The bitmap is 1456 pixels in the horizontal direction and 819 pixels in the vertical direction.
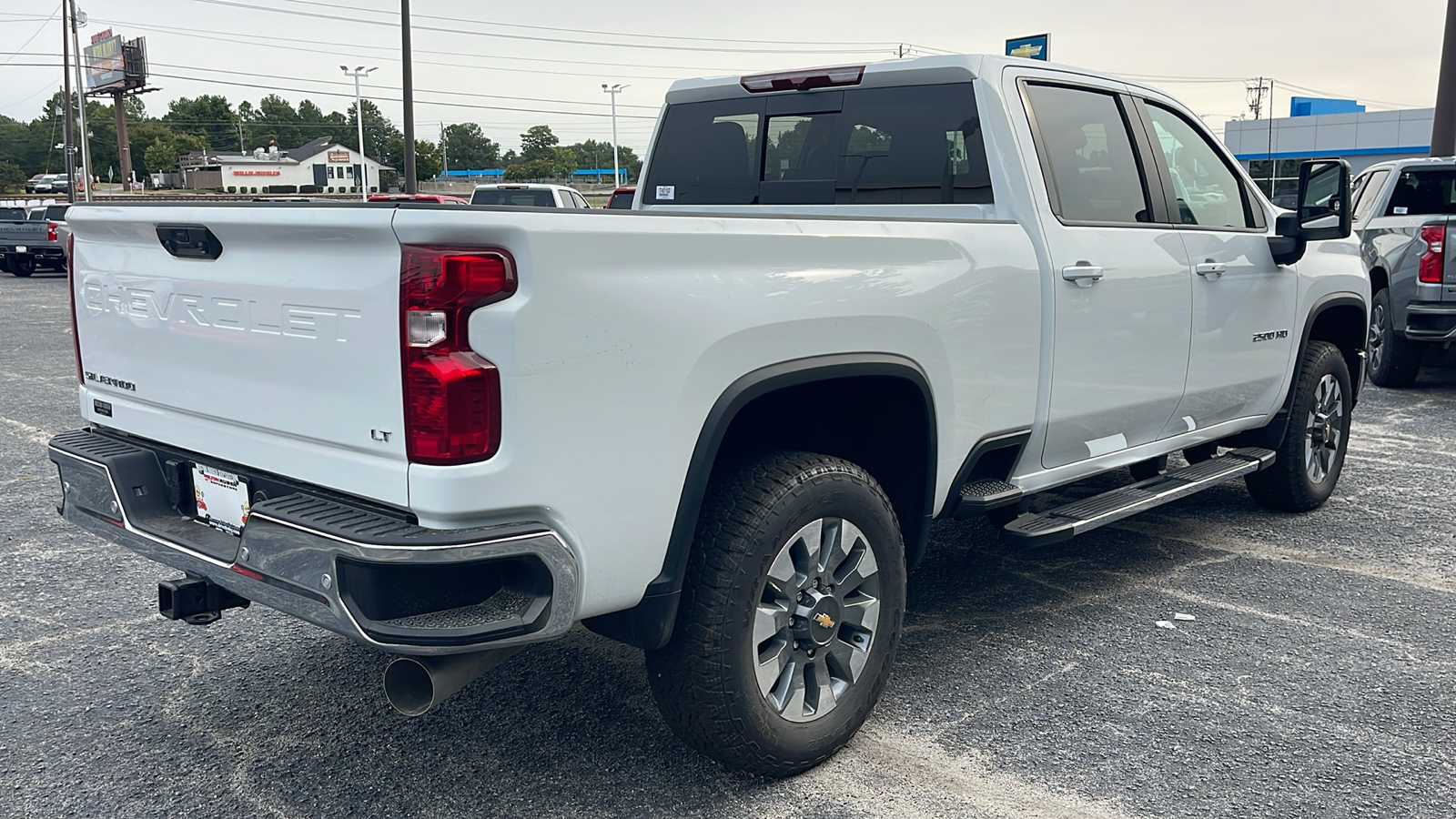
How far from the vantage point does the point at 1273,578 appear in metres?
5.05

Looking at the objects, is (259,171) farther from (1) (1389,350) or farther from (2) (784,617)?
(2) (784,617)

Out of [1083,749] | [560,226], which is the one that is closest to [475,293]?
[560,226]

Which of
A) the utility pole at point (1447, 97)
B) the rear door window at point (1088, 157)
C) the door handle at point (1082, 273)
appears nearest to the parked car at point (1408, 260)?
the utility pole at point (1447, 97)

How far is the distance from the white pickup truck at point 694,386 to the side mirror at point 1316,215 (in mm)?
570

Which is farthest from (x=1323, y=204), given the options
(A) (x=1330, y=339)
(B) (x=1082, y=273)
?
(B) (x=1082, y=273)

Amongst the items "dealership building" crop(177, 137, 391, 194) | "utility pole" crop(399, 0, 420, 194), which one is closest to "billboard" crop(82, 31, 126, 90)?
"dealership building" crop(177, 137, 391, 194)

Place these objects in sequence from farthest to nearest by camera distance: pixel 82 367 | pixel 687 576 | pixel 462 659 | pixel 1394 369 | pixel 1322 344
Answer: pixel 1394 369 < pixel 1322 344 < pixel 82 367 < pixel 687 576 < pixel 462 659

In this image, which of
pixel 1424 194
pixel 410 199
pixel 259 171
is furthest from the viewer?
pixel 259 171

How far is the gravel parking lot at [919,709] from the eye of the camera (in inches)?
125

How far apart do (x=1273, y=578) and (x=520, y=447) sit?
379cm

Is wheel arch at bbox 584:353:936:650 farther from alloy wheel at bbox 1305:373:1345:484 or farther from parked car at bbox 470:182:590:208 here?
parked car at bbox 470:182:590:208

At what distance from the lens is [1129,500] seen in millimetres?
4500

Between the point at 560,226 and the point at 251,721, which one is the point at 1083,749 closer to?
the point at 560,226

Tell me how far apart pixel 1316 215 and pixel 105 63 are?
121 m
